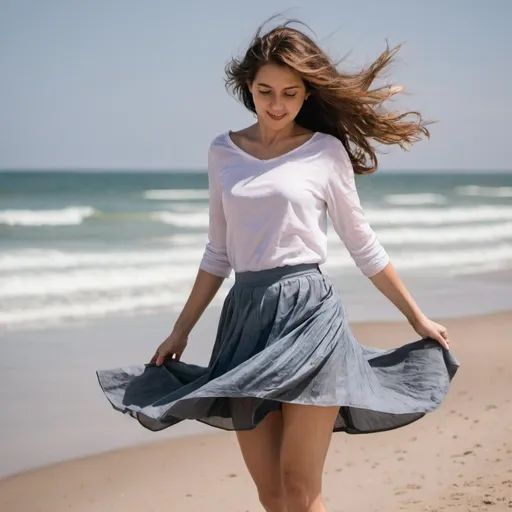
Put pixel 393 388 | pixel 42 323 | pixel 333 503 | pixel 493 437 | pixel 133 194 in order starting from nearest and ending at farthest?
pixel 393 388 → pixel 333 503 → pixel 493 437 → pixel 42 323 → pixel 133 194

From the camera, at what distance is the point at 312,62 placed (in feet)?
9.53

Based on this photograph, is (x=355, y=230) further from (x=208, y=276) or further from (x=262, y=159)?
(x=208, y=276)

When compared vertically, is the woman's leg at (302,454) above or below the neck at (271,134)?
below

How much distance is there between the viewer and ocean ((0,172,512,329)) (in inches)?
383

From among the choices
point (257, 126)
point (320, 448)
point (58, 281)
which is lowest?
point (58, 281)

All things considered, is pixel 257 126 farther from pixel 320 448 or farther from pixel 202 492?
pixel 202 492

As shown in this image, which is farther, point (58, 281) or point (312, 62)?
point (58, 281)

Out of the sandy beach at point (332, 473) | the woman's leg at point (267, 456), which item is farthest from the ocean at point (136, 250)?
the woman's leg at point (267, 456)

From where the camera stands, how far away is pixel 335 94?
3.00 m

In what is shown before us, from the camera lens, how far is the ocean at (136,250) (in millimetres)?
9727

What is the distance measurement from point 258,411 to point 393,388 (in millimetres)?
480

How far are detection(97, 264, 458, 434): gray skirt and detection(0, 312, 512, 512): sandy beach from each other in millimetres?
1232

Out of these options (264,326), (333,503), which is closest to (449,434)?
(333,503)

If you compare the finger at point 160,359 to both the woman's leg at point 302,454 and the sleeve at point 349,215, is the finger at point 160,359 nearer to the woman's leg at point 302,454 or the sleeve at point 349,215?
the woman's leg at point 302,454
